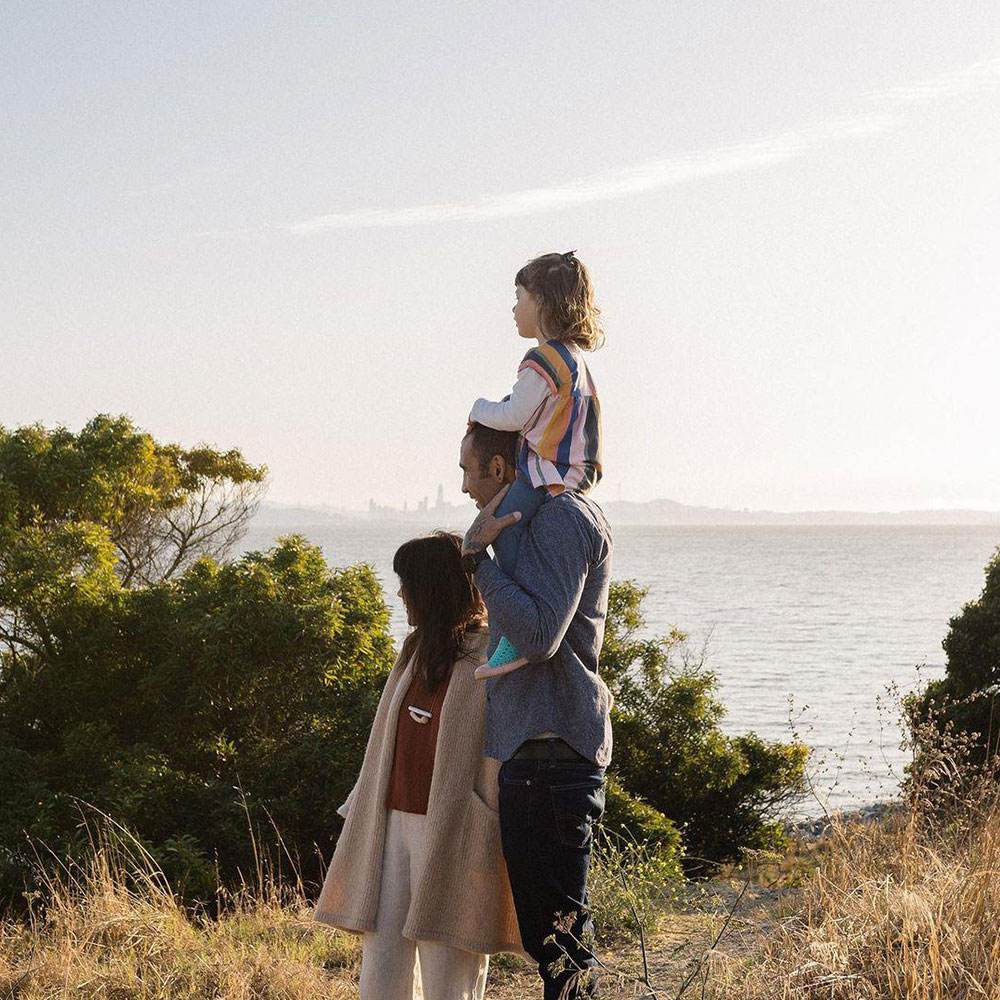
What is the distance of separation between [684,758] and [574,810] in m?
9.13

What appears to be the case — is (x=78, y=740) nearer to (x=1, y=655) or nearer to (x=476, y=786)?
(x=1, y=655)

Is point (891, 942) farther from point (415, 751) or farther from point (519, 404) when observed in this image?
point (519, 404)

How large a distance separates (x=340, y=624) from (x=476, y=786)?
644cm

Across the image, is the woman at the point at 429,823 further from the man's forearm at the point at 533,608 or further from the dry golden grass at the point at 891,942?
the dry golden grass at the point at 891,942

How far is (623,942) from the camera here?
5.51 meters

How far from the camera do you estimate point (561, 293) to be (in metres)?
3.46

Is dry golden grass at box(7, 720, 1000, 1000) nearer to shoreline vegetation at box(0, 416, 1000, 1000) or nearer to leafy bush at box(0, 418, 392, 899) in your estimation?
shoreline vegetation at box(0, 416, 1000, 1000)

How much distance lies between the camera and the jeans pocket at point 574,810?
3.29 metres

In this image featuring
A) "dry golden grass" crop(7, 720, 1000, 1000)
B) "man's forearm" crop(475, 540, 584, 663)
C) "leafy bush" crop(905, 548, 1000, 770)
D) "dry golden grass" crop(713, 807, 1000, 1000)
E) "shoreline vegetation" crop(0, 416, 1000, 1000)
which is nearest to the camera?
"man's forearm" crop(475, 540, 584, 663)

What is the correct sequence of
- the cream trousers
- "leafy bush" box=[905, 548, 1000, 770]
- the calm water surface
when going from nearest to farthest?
the cream trousers
"leafy bush" box=[905, 548, 1000, 770]
the calm water surface

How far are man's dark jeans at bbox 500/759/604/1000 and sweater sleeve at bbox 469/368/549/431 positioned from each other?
951 mm

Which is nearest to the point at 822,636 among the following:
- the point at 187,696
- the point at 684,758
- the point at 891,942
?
the point at 684,758

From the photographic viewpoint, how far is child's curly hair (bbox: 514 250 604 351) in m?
3.46

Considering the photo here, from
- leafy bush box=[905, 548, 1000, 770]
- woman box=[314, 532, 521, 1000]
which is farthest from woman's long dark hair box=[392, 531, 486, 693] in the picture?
leafy bush box=[905, 548, 1000, 770]
